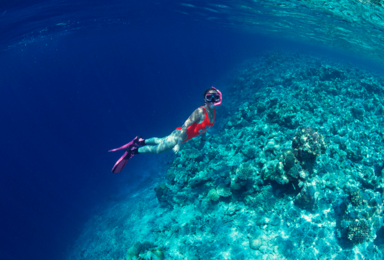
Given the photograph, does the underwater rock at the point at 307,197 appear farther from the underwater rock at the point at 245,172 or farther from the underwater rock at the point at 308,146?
the underwater rock at the point at 245,172

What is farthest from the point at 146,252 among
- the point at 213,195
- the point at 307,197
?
the point at 307,197

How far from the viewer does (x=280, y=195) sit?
595 cm

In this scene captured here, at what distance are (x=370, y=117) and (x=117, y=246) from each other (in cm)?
1532

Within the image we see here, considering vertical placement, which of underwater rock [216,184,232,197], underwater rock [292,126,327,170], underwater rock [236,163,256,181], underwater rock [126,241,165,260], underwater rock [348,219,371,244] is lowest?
underwater rock [126,241,165,260]

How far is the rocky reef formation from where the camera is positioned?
16.8ft

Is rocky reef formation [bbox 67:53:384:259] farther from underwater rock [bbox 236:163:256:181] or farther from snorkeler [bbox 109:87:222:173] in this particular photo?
snorkeler [bbox 109:87:222:173]

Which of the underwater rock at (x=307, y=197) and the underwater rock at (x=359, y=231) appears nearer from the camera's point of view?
the underwater rock at (x=359, y=231)

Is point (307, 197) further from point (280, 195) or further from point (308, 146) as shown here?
point (308, 146)

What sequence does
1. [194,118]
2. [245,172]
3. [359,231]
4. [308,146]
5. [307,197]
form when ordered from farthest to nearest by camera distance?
[245,172] < [308,146] < [307,197] < [194,118] < [359,231]

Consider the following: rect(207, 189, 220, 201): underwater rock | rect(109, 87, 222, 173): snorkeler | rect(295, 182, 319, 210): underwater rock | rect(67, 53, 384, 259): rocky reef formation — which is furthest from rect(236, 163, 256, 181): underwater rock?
rect(109, 87, 222, 173): snorkeler

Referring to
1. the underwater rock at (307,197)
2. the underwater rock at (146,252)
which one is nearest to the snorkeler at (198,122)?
the underwater rock at (146,252)

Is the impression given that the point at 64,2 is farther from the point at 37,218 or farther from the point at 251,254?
the point at 37,218

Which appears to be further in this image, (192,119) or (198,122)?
(198,122)

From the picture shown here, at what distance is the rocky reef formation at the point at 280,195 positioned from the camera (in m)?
5.13
